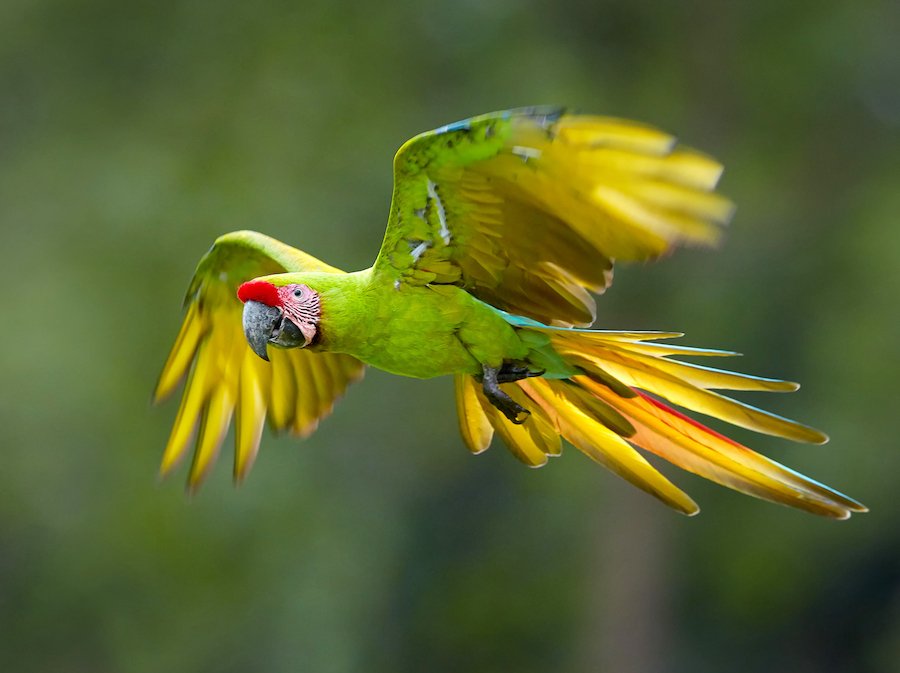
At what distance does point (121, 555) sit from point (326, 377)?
712 centimetres

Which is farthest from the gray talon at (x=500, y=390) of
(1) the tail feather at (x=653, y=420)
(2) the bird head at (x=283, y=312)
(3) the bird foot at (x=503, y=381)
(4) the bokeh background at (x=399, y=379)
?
(4) the bokeh background at (x=399, y=379)

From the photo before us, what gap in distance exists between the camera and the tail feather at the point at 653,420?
2.74m

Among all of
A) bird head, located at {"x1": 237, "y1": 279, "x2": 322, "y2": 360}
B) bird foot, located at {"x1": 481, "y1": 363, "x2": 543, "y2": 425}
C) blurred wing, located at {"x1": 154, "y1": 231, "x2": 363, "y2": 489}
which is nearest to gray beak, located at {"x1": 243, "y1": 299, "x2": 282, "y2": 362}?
bird head, located at {"x1": 237, "y1": 279, "x2": 322, "y2": 360}

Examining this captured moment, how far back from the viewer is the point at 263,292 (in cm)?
293

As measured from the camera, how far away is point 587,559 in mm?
9672

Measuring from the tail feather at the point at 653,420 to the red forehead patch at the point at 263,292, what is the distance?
25.0 inches

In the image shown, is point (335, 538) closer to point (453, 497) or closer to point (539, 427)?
point (453, 497)

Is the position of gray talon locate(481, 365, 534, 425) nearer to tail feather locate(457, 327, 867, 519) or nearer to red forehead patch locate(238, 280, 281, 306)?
tail feather locate(457, 327, 867, 519)

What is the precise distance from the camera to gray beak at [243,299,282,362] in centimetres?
293

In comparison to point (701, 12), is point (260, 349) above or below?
below

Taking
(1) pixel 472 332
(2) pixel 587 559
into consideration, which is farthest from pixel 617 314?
(1) pixel 472 332

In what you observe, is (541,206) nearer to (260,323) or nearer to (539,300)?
(539,300)

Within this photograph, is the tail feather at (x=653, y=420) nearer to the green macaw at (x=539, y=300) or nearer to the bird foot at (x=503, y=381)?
the green macaw at (x=539, y=300)

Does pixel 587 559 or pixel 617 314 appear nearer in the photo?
pixel 617 314
